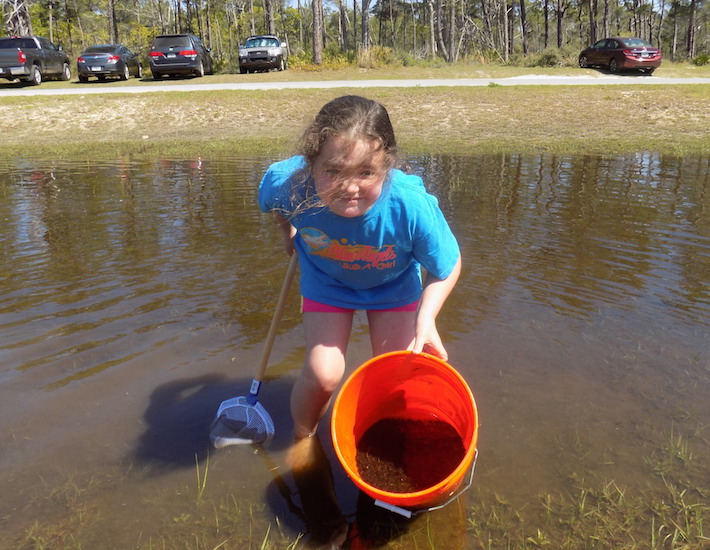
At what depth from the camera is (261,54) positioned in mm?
22219

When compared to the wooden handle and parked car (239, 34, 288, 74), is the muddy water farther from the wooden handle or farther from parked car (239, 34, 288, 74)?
parked car (239, 34, 288, 74)

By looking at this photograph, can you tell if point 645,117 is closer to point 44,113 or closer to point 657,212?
point 657,212

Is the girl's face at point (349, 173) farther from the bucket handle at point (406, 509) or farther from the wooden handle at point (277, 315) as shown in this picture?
the bucket handle at point (406, 509)

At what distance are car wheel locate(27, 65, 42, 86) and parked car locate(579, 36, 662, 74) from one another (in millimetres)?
19026

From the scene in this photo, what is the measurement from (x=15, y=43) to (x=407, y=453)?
20832 millimetres

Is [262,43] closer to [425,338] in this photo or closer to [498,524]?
[425,338]

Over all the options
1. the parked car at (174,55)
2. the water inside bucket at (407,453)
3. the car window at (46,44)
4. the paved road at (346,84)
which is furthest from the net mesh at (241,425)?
the car window at (46,44)

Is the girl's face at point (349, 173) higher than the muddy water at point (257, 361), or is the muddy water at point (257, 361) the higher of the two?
the girl's face at point (349, 173)

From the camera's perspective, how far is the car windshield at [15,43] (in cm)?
1856

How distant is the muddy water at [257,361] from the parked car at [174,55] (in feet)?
50.8

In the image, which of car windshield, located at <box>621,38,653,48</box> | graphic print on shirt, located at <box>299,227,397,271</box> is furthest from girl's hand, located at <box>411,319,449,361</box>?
car windshield, located at <box>621,38,653,48</box>

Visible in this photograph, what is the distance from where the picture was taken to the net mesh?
8.46ft

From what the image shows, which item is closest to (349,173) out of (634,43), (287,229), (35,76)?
(287,229)

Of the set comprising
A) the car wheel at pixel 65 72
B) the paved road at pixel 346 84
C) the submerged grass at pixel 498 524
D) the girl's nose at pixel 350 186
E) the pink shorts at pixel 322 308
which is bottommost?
the submerged grass at pixel 498 524
